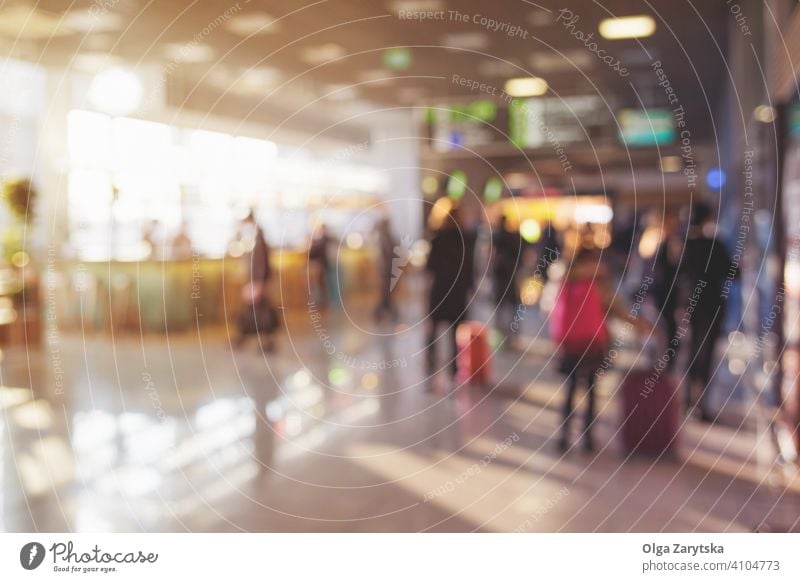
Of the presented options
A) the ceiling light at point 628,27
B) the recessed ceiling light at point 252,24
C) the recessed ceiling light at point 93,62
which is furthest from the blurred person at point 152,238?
the ceiling light at point 628,27

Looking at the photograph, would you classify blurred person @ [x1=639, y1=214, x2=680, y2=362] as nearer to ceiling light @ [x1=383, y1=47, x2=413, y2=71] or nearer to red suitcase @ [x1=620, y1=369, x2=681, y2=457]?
red suitcase @ [x1=620, y1=369, x2=681, y2=457]

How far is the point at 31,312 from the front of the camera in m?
7.09

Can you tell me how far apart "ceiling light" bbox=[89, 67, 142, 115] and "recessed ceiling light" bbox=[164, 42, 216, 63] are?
838mm

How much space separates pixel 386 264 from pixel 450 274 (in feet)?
11.4

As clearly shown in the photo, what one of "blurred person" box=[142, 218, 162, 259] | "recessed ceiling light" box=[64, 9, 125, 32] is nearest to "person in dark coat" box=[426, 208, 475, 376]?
"recessed ceiling light" box=[64, 9, 125, 32]

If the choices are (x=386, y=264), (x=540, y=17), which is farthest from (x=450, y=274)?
(x=386, y=264)

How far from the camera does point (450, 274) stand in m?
5.46

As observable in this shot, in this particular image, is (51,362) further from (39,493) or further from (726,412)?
(726,412)

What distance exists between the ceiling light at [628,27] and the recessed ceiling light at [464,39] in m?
0.87

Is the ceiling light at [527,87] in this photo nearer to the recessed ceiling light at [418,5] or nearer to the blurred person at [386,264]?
the recessed ceiling light at [418,5]

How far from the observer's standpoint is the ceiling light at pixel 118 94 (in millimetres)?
8266
